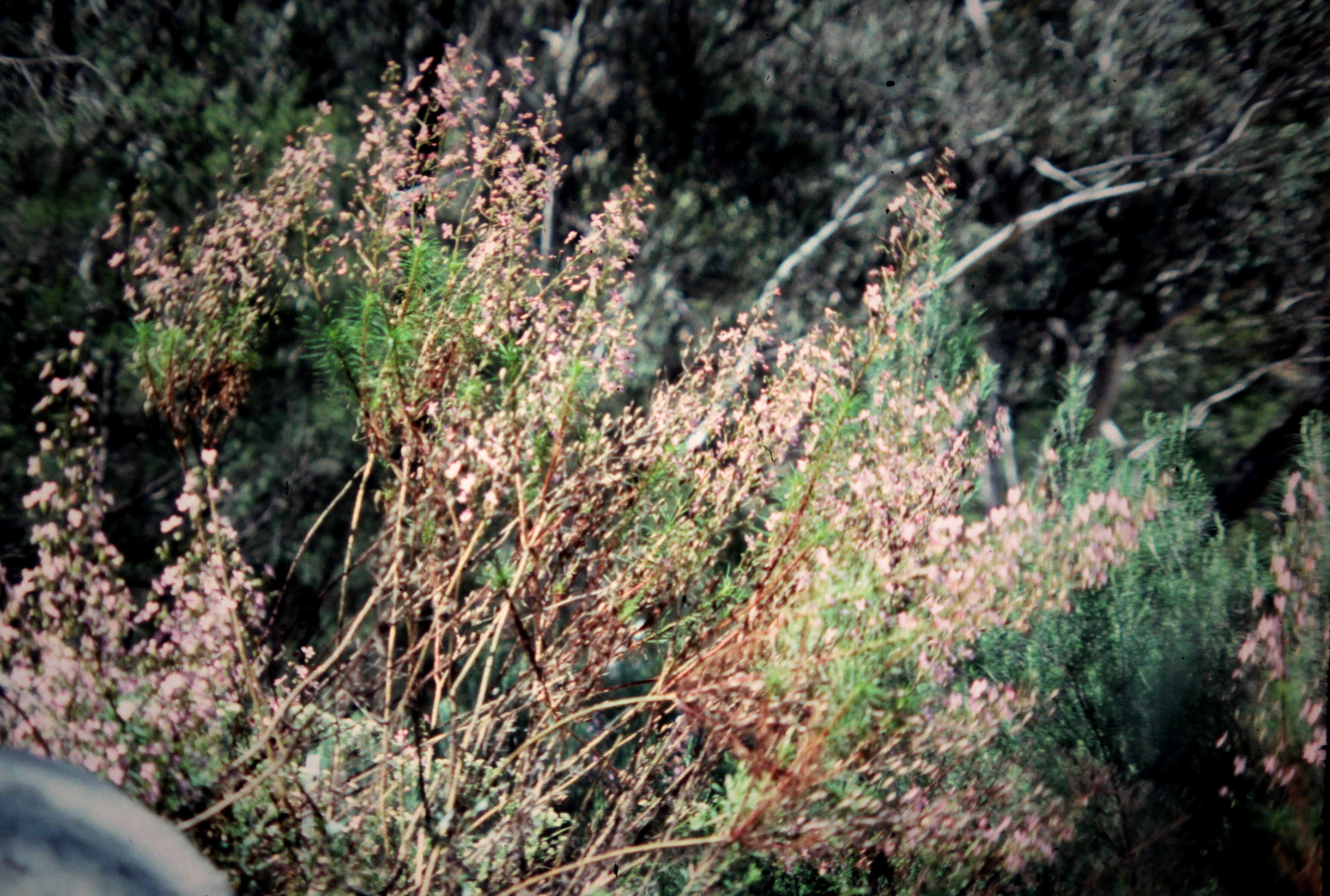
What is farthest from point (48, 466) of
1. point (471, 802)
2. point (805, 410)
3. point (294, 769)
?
point (805, 410)

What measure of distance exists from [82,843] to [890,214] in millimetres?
2175

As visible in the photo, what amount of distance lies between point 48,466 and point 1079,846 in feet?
6.91

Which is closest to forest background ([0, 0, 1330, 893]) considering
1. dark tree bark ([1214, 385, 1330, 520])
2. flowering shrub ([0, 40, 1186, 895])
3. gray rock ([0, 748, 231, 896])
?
dark tree bark ([1214, 385, 1330, 520])

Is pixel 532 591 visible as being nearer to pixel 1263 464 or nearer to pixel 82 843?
pixel 82 843

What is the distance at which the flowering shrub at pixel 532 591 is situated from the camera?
1219mm

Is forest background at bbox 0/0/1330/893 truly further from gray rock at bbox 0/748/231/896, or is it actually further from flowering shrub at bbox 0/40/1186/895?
gray rock at bbox 0/748/231/896

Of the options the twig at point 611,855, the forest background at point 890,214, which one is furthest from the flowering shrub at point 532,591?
the forest background at point 890,214

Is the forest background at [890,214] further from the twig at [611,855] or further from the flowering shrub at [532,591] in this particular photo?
the twig at [611,855]

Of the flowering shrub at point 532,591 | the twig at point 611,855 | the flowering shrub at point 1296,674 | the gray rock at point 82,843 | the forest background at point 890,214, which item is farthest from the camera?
the forest background at point 890,214

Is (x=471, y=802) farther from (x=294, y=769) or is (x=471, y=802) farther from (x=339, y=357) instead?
(x=339, y=357)

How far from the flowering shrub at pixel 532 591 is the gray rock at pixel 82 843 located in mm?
99

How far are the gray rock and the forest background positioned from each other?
0.68m

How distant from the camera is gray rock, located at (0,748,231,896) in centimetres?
93

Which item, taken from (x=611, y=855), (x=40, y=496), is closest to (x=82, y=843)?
(x=611, y=855)
